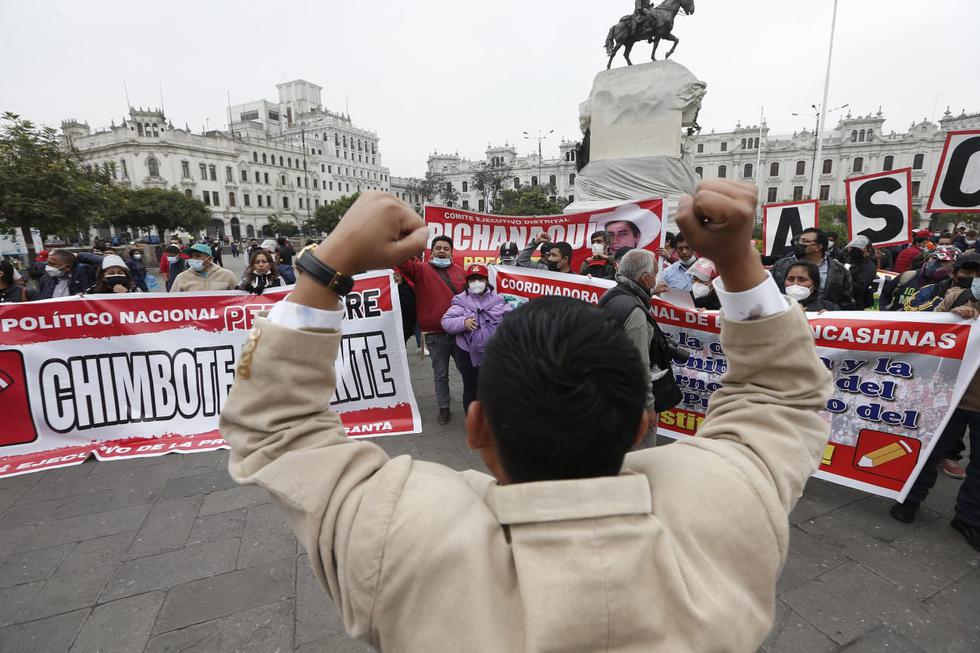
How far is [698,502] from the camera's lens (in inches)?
27.6

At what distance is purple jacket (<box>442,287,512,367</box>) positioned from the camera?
4.39 m

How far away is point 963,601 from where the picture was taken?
2508 millimetres

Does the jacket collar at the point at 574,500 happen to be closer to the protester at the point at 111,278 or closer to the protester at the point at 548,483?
the protester at the point at 548,483

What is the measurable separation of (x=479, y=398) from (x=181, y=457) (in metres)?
4.36

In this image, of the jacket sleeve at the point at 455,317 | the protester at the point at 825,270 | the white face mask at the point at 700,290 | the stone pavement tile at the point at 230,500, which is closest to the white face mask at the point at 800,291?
the white face mask at the point at 700,290

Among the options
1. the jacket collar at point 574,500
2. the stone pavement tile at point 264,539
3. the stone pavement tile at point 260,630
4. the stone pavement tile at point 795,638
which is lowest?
the stone pavement tile at point 795,638

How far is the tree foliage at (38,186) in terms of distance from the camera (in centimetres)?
1405

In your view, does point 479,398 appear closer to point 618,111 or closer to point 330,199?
point 618,111

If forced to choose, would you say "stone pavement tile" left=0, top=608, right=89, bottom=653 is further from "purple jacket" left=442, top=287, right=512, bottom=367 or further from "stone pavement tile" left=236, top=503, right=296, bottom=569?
"purple jacket" left=442, top=287, right=512, bottom=367

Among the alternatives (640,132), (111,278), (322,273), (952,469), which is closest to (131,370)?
(111,278)

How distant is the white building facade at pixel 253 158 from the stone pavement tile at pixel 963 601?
58531 mm

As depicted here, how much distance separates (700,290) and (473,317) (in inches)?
74.6

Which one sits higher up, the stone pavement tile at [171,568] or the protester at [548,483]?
the protester at [548,483]

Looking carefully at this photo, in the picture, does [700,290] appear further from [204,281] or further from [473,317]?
[204,281]
